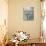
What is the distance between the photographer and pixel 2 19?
12.5 feet

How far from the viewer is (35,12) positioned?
14.1ft

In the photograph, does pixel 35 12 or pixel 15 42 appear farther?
pixel 35 12

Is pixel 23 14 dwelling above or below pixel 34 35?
above

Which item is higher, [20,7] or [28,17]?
[20,7]

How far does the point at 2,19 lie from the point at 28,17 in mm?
859

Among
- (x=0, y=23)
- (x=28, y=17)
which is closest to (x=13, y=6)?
(x=28, y=17)

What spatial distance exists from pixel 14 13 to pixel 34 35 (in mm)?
883

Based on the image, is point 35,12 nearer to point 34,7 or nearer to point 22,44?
point 34,7

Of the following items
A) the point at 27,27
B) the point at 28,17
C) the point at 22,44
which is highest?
the point at 28,17

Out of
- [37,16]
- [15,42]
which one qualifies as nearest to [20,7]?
[37,16]

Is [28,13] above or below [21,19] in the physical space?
above

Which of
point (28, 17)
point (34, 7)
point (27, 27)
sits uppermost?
point (34, 7)

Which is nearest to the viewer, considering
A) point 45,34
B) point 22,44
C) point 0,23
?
point 22,44

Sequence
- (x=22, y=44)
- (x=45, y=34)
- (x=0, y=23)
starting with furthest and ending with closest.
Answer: (x=45, y=34) → (x=0, y=23) → (x=22, y=44)
